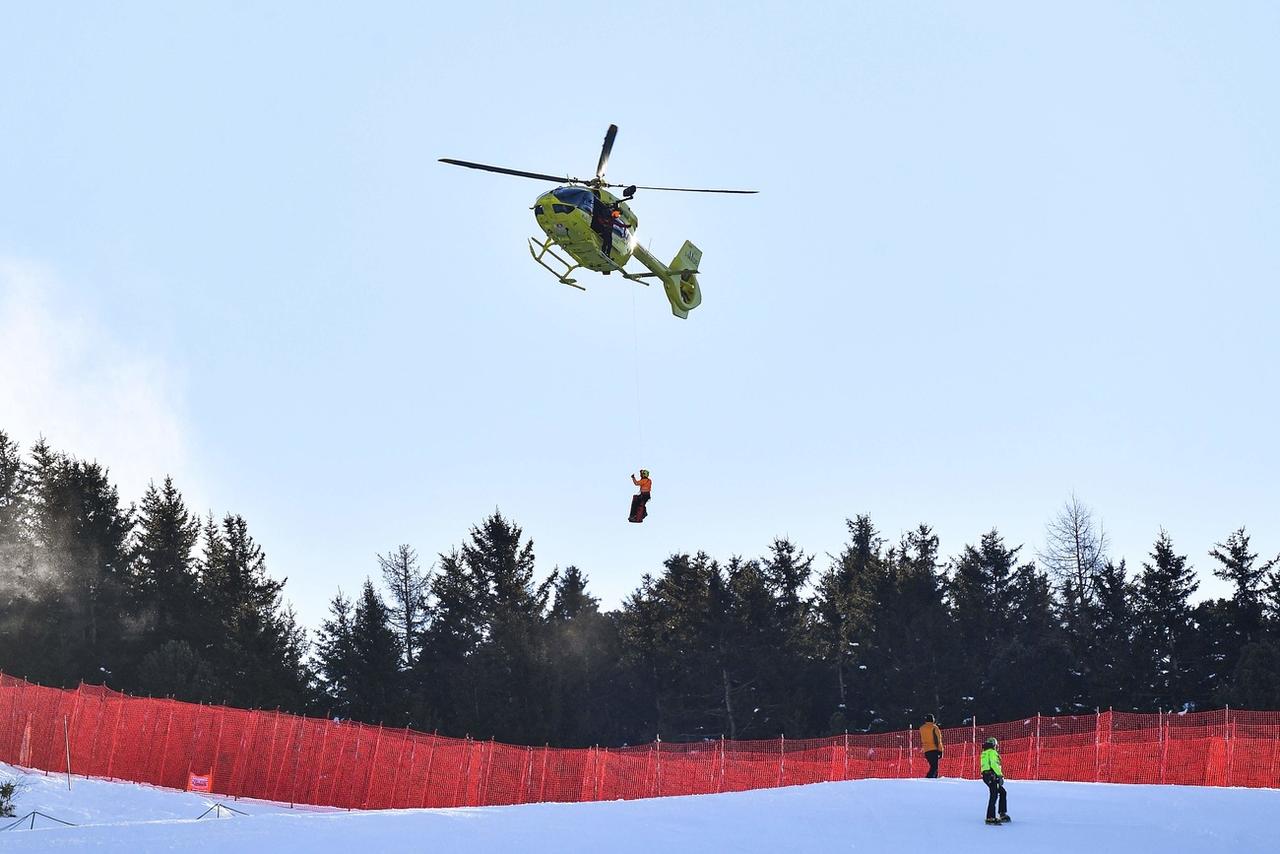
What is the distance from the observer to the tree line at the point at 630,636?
Result: 55688mm

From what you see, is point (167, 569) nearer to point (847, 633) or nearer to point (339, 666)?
point (339, 666)

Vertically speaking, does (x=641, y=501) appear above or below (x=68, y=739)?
above

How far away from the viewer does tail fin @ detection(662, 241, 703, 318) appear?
32.9m

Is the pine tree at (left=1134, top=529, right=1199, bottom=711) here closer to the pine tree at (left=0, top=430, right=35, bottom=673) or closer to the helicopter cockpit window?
the helicopter cockpit window

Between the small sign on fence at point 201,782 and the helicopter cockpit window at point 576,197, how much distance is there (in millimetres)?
18496

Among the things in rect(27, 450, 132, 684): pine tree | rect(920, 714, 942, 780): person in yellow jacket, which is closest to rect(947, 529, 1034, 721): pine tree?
rect(920, 714, 942, 780): person in yellow jacket

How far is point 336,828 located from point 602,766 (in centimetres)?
1418

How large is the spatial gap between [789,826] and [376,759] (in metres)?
15.9

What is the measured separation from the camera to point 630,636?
69.4m

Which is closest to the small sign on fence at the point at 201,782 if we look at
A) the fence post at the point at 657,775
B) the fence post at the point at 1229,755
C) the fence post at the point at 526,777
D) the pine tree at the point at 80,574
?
the fence post at the point at 526,777

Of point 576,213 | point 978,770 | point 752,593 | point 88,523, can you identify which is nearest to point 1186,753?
point 978,770

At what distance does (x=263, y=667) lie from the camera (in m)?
61.3

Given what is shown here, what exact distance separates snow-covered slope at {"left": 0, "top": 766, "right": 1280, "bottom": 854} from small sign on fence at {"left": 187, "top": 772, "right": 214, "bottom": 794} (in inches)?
502

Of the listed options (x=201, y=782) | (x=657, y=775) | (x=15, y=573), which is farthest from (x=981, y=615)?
(x=15, y=573)
